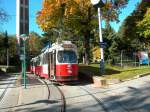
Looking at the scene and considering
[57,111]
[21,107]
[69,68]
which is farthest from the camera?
[69,68]

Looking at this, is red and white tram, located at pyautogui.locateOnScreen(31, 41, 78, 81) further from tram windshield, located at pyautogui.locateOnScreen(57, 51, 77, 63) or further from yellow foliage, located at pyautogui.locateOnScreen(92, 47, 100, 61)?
yellow foliage, located at pyautogui.locateOnScreen(92, 47, 100, 61)

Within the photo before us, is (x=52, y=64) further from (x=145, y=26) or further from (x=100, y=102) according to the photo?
(x=100, y=102)

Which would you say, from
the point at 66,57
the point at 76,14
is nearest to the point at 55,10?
the point at 76,14

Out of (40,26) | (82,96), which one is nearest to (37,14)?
(40,26)

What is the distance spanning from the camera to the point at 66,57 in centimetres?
3081

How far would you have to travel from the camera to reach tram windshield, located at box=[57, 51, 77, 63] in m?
30.7

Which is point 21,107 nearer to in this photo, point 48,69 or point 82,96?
point 82,96

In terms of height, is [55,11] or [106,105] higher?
[55,11]

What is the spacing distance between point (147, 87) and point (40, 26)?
30125 millimetres

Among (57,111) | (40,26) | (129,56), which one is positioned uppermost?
(40,26)

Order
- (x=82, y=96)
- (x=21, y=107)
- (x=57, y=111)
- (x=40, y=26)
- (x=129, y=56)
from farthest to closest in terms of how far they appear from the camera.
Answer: (x=40, y=26) < (x=129, y=56) < (x=82, y=96) < (x=21, y=107) < (x=57, y=111)

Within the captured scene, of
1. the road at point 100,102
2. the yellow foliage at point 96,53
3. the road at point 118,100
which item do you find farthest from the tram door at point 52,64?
the yellow foliage at point 96,53

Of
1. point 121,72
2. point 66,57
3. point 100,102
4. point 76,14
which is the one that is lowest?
point 100,102

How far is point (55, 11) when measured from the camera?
48406 mm
